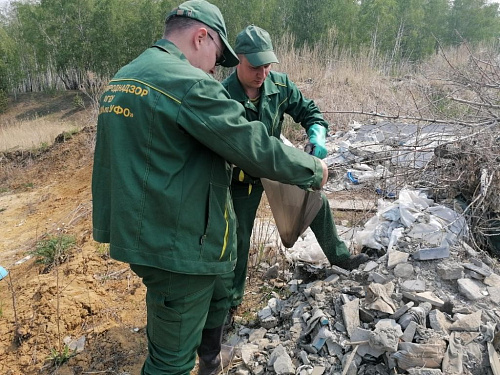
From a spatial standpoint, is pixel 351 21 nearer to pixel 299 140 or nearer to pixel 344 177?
pixel 299 140

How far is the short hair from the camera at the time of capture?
4.67ft

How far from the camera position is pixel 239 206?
2.33m

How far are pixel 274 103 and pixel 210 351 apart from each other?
1.51 m

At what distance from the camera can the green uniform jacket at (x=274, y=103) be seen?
7.62 ft

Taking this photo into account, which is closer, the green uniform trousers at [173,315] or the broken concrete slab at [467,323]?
the green uniform trousers at [173,315]

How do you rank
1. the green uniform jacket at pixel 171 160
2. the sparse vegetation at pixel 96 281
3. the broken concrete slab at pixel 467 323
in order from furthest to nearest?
the sparse vegetation at pixel 96 281 < the broken concrete slab at pixel 467 323 < the green uniform jacket at pixel 171 160

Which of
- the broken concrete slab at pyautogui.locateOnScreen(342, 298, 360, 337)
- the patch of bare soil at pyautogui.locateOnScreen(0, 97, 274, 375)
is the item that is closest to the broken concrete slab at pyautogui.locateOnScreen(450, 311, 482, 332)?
the broken concrete slab at pyautogui.locateOnScreen(342, 298, 360, 337)

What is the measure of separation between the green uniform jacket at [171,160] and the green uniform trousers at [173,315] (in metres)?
0.10

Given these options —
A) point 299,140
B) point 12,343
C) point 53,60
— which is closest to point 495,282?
point 12,343

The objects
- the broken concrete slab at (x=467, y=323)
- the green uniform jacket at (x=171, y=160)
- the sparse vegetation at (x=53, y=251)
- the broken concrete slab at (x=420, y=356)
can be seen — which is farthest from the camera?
the sparse vegetation at (x=53, y=251)

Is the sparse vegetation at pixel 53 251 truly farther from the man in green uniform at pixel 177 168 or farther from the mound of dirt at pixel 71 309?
the man in green uniform at pixel 177 168

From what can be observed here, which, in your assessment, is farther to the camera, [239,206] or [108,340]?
[108,340]

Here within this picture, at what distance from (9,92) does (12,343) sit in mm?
24450

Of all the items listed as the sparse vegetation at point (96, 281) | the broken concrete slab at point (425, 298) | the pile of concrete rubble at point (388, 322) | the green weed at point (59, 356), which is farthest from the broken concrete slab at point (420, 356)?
the green weed at point (59, 356)
